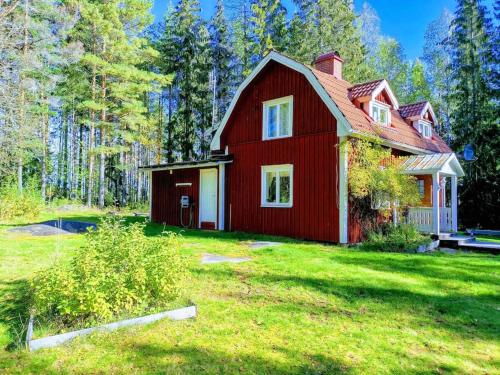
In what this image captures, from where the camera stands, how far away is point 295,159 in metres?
11.0

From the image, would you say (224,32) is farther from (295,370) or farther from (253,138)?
(295,370)

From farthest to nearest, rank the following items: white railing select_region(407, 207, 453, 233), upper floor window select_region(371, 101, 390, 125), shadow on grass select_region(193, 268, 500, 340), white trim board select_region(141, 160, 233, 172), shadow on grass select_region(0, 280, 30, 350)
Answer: white trim board select_region(141, 160, 233, 172) → upper floor window select_region(371, 101, 390, 125) → white railing select_region(407, 207, 453, 233) → shadow on grass select_region(193, 268, 500, 340) → shadow on grass select_region(0, 280, 30, 350)

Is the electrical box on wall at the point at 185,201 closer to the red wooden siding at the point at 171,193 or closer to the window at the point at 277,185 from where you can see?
the red wooden siding at the point at 171,193

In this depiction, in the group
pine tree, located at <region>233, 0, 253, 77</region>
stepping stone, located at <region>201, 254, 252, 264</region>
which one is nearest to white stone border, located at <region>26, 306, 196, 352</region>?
stepping stone, located at <region>201, 254, 252, 264</region>

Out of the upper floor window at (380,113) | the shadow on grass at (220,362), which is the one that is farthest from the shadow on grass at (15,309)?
the upper floor window at (380,113)

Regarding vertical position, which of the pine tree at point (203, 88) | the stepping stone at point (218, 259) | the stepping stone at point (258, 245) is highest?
the pine tree at point (203, 88)

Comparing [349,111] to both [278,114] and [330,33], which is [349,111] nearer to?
[278,114]

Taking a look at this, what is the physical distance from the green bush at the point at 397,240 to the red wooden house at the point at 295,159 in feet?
2.00

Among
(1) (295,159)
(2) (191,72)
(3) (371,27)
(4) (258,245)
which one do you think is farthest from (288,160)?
(3) (371,27)

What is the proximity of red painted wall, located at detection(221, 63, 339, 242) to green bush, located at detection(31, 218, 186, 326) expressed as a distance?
21.6ft

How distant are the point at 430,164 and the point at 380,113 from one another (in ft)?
8.78

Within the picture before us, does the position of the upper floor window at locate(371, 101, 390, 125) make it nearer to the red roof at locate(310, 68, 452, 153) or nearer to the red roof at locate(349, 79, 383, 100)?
the red roof at locate(310, 68, 452, 153)

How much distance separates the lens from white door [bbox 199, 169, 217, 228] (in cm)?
1347

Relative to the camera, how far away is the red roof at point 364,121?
10195 mm
